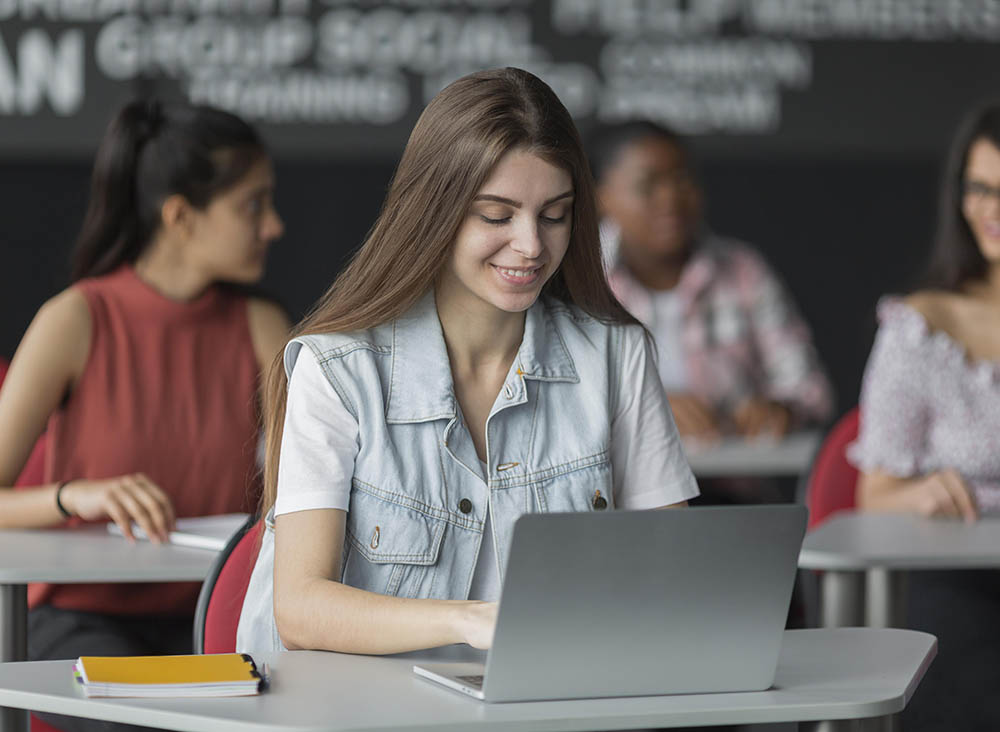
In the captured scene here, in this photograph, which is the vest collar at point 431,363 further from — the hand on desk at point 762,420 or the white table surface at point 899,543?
the hand on desk at point 762,420

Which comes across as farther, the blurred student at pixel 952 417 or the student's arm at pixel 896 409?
the student's arm at pixel 896 409

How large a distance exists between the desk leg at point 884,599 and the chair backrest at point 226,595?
906 mm

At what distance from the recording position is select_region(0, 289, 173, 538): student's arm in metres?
2.26

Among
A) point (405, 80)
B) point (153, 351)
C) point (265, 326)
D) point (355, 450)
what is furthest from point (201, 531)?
point (405, 80)

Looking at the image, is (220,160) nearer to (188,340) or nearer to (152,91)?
(188,340)

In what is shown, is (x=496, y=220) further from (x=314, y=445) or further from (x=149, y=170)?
(x=149, y=170)

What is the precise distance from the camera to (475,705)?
4.35ft

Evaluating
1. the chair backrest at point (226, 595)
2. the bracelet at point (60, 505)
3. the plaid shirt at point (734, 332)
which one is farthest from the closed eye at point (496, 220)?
the plaid shirt at point (734, 332)

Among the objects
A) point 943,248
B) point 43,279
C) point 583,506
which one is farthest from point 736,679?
point 43,279

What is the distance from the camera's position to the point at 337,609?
1.54 m

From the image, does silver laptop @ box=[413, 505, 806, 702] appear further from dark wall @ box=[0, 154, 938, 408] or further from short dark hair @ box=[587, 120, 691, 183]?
dark wall @ box=[0, 154, 938, 408]

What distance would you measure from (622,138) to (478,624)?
3.17 m

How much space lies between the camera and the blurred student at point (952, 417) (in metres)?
2.60

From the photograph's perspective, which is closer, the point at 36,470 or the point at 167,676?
the point at 167,676
